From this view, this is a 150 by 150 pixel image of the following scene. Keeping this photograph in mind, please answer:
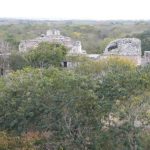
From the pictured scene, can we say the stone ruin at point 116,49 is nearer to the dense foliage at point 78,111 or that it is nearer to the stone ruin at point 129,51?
the stone ruin at point 129,51

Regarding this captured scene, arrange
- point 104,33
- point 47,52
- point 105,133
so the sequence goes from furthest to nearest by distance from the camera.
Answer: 1. point 104,33
2. point 47,52
3. point 105,133

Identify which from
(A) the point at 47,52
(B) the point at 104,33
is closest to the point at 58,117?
(A) the point at 47,52

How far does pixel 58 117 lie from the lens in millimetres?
16766

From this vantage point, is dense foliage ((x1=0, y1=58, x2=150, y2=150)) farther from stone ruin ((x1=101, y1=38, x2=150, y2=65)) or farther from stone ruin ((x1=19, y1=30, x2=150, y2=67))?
stone ruin ((x1=101, y1=38, x2=150, y2=65))

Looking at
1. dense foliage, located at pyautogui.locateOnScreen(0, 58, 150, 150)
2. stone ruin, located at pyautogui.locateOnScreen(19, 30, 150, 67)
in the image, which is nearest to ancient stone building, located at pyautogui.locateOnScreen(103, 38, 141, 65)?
stone ruin, located at pyautogui.locateOnScreen(19, 30, 150, 67)

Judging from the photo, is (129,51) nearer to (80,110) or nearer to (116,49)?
(116,49)

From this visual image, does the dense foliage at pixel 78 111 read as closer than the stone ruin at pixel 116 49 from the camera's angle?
Yes

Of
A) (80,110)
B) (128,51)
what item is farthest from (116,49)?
(80,110)

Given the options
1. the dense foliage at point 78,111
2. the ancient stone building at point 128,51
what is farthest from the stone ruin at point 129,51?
the dense foliage at point 78,111

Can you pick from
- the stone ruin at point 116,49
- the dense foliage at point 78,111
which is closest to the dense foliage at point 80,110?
the dense foliage at point 78,111

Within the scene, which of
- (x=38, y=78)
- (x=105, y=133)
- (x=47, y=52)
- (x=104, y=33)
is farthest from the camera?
(x=104, y=33)

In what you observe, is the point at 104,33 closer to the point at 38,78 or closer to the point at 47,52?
the point at 47,52

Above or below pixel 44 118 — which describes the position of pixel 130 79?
above

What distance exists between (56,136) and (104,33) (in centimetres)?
4689
